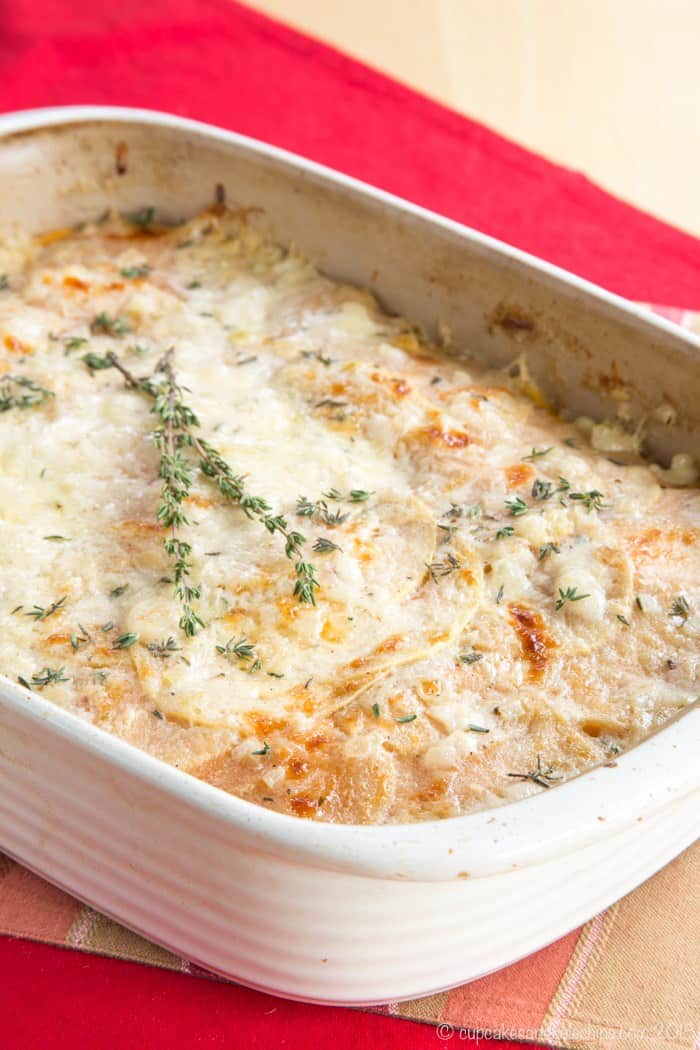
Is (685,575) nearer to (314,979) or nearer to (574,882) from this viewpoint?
(574,882)

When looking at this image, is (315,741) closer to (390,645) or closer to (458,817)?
(390,645)

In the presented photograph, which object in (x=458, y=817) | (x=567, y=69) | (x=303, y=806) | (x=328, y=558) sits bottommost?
(x=303, y=806)

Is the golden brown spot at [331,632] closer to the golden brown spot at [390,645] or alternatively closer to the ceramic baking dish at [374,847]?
the golden brown spot at [390,645]

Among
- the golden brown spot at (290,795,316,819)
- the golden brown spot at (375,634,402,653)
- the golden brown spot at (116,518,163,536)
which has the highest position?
the golden brown spot at (375,634,402,653)

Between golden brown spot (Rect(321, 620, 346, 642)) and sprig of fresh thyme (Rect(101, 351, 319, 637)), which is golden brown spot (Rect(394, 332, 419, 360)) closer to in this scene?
sprig of fresh thyme (Rect(101, 351, 319, 637))

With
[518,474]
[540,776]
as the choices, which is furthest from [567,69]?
[540,776]

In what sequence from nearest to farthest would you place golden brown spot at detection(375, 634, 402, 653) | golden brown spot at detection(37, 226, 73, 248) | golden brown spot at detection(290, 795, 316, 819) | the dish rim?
the dish rim → golden brown spot at detection(290, 795, 316, 819) → golden brown spot at detection(375, 634, 402, 653) → golden brown spot at detection(37, 226, 73, 248)

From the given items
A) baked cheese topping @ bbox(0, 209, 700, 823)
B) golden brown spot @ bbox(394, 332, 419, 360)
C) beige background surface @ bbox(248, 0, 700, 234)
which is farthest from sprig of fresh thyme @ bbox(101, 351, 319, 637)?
beige background surface @ bbox(248, 0, 700, 234)

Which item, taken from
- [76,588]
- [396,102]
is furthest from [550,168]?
[76,588]
